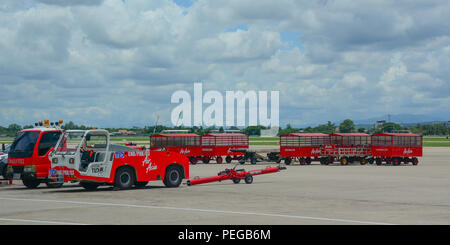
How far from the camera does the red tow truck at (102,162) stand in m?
21.8

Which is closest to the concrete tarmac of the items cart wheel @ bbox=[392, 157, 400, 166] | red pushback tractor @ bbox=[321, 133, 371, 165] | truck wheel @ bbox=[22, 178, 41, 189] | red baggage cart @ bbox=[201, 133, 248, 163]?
truck wheel @ bbox=[22, 178, 41, 189]

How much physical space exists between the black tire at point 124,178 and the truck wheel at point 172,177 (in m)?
1.53

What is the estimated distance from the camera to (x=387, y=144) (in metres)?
47.9

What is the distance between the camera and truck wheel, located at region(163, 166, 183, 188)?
78.2 ft

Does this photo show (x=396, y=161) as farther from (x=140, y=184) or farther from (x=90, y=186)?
(x=90, y=186)

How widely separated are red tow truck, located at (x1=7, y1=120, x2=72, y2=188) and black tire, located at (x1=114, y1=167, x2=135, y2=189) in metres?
2.69

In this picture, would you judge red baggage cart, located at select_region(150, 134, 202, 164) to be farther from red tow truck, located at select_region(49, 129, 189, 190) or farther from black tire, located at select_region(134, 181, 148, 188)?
red tow truck, located at select_region(49, 129, 189, 190)

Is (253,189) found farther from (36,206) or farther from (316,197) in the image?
(36,206)

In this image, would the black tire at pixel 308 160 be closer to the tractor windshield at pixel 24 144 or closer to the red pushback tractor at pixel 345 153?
the red pushback tractor at pixel 345 153

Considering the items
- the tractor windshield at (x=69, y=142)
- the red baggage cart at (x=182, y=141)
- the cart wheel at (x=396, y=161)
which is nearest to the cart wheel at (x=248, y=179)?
the tractor windshield at (x=69, y=142)

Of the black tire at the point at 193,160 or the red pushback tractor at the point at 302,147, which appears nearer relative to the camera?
the red pushback tractor at the point at 302,147

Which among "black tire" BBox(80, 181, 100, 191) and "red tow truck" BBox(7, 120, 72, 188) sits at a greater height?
"red tow truck" BBox(7, 120, 72, 188)

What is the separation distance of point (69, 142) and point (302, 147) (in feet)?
93.2
